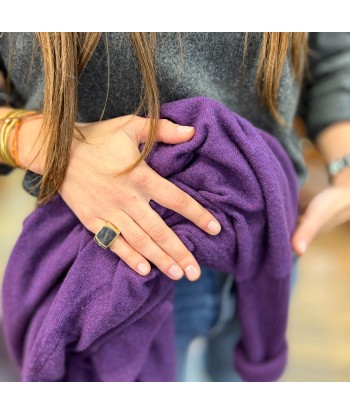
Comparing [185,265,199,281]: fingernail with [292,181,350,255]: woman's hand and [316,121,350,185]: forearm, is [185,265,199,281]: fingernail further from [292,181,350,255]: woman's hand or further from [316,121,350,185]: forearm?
[316,121,350,185]: forearm

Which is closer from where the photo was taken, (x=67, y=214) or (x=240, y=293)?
(x=67, y=214)

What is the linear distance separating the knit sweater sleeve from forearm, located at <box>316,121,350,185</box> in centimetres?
1

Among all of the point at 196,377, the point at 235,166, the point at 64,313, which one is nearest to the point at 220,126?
the point at 235,166

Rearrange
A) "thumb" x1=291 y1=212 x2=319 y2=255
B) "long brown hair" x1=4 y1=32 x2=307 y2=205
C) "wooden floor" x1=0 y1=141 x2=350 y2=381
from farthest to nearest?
"wooden floor" x1=0 y1=141 x2=350 y2=381 → "thumb" x1=291 y1=212 x2=319 y2=255 → "long brown hair" x1=4 y1=32 x2=307 y2=205

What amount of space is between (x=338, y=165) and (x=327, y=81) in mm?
133

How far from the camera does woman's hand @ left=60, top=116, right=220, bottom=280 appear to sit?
1.54 feet

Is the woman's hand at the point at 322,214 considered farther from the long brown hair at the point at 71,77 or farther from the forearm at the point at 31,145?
the forearm at the point at 31,145

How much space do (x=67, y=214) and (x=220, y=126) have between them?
212 mm

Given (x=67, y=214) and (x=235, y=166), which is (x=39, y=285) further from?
(x=235, y=166)

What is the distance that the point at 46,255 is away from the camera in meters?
0.54

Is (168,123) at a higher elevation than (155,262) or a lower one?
higher

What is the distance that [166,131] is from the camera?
0.46m

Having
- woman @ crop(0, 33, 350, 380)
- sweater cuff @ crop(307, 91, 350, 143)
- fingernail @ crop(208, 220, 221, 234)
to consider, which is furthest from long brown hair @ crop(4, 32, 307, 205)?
sweater cuff @ crop(307, 91, 350, 143)

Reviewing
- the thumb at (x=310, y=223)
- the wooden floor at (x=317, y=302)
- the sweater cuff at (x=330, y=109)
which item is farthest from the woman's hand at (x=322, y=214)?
the wooden floor at (x=317, y=302)
